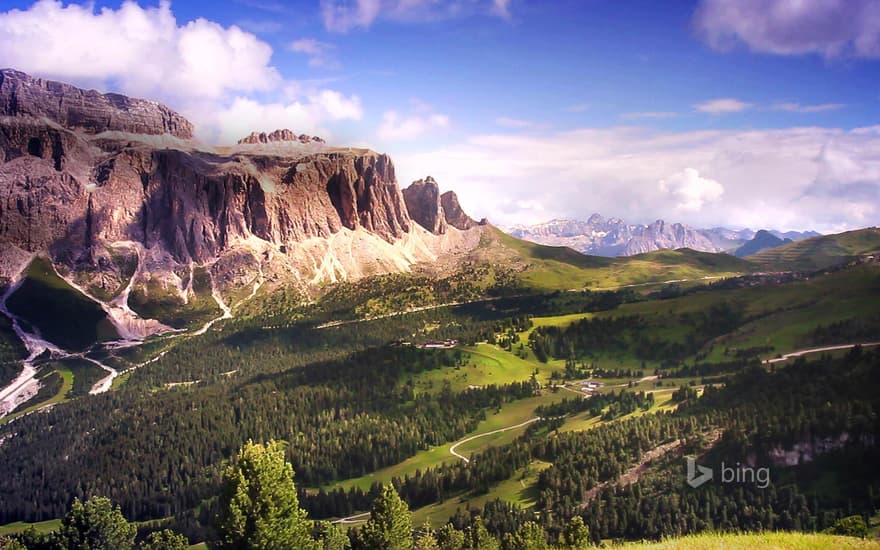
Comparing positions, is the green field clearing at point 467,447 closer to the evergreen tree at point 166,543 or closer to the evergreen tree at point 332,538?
the evergreen tree at point 332,538

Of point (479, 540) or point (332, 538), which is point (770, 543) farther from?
point (332, 538)

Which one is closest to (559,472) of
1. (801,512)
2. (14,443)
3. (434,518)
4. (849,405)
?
(434,518)

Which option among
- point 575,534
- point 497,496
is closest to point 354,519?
point 497,496

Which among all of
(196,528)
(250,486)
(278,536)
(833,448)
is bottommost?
(196,528)

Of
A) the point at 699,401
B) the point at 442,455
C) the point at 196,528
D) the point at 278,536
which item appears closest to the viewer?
the point at 278,536

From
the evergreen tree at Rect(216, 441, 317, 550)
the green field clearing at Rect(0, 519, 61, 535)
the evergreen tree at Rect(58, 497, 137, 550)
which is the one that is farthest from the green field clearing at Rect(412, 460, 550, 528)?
the green field clearing at Rect(0, 519, 61, 535)

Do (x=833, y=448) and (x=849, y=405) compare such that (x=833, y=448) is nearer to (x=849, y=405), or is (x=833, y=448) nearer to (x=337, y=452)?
(x=849, y=405)

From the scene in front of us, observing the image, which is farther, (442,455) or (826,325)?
(826,325)
